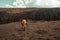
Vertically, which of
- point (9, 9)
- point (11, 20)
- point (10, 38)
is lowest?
point (10, 38)

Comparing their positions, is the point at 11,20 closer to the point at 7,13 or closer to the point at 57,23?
the point at 7,13

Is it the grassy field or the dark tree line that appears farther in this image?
the dark tree line

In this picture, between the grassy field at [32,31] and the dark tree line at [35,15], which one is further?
the dark tree line at [35,15]

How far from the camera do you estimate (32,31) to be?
15.8 ft

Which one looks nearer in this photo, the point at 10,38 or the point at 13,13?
the point at 10,38

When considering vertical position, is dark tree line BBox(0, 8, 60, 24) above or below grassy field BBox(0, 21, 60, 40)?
above

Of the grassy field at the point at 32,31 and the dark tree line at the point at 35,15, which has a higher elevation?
the dark tree line at the point at 35,15

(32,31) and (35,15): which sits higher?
(35,15)

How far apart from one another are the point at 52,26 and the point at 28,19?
31.0 inches

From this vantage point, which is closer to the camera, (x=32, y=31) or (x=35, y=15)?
(x=32, y=31)

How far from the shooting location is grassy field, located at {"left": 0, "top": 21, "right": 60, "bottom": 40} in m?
4.44

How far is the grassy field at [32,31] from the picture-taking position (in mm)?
4438

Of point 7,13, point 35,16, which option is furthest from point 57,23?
point 7,13

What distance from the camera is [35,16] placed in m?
5.31
